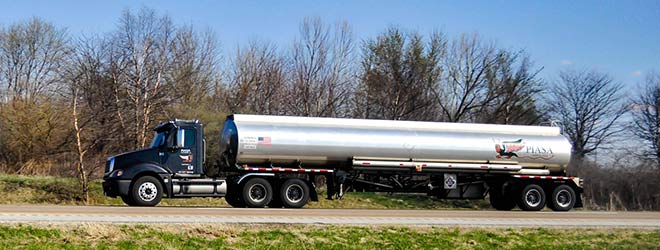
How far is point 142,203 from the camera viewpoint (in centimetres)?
2264

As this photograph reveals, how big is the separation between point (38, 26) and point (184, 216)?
4283cm

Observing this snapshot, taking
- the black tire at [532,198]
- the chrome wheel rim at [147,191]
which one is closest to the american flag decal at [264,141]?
the chrome wheel rim at [147,191]

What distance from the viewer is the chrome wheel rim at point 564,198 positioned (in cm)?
2634

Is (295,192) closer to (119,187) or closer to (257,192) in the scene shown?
(257,192)

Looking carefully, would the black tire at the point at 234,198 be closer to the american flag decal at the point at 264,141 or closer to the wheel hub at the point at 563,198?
the american flag decal at the point at 264,141

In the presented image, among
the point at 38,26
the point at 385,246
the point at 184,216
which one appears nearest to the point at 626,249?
the point at 385,246

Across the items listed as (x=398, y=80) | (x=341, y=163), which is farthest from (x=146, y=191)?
(x=398, y=80)

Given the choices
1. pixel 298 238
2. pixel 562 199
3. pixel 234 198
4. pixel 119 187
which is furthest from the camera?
pixel 562 199

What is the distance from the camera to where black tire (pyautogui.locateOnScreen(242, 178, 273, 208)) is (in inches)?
925

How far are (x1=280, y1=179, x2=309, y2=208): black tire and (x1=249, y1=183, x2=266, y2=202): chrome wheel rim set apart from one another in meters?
0.55

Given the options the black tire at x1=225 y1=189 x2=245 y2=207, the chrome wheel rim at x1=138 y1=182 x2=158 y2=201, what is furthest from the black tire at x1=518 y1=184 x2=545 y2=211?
the chrome wheel rim at x1=138 y1=182 x2=158 y2=201

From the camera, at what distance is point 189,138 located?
2386 centimetres

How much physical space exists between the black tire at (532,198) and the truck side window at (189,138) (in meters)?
10.6

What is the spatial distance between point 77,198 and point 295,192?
10072 millimetres
